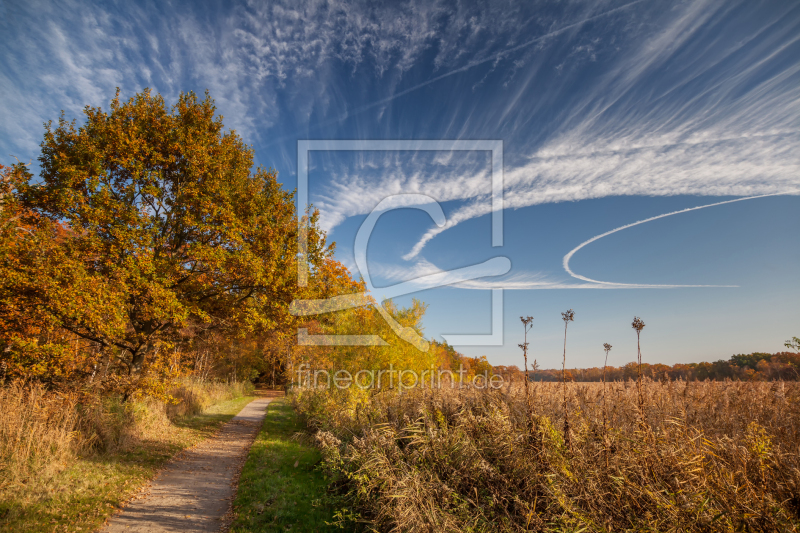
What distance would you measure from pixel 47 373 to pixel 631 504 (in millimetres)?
13226

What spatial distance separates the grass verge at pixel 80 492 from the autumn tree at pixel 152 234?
10.4ft

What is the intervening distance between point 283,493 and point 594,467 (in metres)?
6.32

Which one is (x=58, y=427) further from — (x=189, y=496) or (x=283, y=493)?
(x=283, y=493)

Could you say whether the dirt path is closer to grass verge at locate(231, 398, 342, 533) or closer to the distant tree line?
grass verge at locate(231, 398, 342, 533)

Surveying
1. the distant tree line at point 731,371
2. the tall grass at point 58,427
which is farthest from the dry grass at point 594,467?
the tall grass at point 58,427

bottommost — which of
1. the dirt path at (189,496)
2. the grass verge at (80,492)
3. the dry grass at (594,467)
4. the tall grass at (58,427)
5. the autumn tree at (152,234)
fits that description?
the dirt path at (189,496)

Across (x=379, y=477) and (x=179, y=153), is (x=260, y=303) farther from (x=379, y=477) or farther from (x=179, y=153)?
(x=379, y=477)

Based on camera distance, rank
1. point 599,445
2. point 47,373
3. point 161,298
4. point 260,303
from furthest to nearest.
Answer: point 260,303 < point 161,298 < point 47,373 < point 599,445

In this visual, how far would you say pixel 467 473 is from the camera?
4.80m

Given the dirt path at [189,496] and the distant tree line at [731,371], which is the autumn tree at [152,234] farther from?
the distant tree line at [731,371]

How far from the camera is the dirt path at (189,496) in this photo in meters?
5.74

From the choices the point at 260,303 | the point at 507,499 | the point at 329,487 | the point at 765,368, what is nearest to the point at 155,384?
the point at 260,303

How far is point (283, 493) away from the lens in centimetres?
700

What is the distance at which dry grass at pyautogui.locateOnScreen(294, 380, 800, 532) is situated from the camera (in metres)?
3.07
